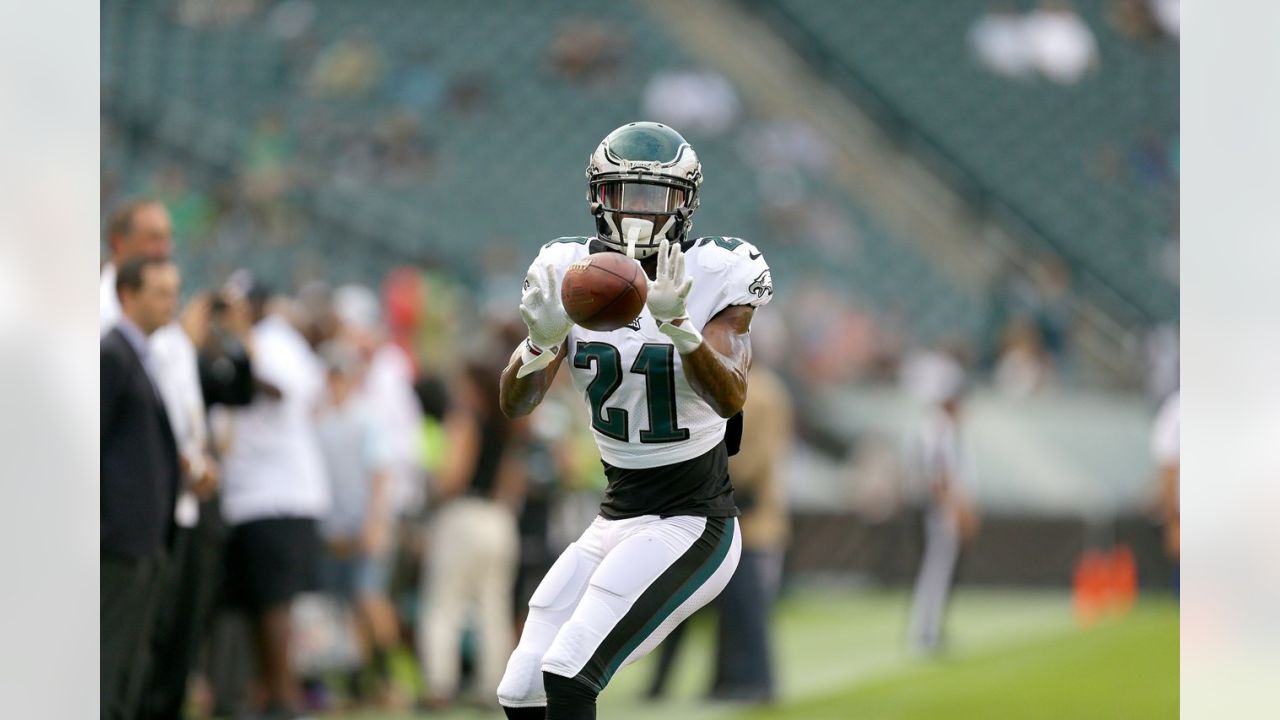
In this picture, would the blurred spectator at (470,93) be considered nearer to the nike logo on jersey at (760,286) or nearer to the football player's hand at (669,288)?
the nike logo on jersey at (760,286)

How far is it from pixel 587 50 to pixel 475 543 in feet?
29.3

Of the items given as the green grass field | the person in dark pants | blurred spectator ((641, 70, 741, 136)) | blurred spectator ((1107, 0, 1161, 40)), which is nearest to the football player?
the person in dark pants

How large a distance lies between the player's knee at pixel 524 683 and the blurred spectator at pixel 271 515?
111 inches

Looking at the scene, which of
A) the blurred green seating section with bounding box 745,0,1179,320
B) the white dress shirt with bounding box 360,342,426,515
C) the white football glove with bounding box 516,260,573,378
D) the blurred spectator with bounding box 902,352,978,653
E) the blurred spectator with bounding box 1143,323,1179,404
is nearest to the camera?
the white football glove with bounding box 516,260,573,378

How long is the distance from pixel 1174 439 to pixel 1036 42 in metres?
7.39

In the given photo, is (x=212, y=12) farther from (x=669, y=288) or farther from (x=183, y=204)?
(x=669, y=288)

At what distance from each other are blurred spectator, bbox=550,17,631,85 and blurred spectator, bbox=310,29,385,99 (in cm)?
182

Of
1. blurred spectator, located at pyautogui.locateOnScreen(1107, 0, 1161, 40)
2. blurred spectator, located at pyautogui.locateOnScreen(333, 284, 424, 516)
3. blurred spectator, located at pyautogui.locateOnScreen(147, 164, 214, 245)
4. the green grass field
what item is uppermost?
blurred spectator, located at pyautogui.locateOnScreen(1107, 0, 1161, 40)

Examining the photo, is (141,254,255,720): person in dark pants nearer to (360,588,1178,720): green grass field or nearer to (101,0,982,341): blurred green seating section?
(360,588,1178,720): green grass field

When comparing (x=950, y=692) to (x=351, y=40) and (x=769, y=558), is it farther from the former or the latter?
(x=351, y=40)

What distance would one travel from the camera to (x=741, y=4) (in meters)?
15.8

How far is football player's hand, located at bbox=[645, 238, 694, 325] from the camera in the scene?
3.26 m

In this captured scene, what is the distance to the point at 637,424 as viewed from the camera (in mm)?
3656
